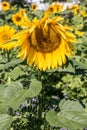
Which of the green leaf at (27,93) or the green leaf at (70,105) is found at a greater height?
the green leaf at (27,93)

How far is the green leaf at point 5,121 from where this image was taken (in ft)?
7.55

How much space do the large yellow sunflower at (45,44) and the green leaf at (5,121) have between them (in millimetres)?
364

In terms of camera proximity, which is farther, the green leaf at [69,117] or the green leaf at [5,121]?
the green leaf at [5,121]

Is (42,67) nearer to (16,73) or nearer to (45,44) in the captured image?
(45,44)

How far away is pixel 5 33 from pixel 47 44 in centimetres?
190

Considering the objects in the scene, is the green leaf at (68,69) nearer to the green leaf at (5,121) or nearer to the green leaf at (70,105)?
the green leaf at (70,105)

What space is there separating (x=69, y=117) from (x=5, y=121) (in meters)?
0.36

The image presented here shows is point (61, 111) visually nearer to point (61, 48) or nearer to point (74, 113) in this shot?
point (74, 113)

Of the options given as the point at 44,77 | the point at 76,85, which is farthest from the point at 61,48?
the point at 76,85

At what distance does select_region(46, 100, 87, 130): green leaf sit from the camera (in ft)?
7.18

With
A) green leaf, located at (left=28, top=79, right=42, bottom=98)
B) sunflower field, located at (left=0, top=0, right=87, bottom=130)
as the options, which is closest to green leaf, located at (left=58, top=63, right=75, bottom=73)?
sunflower field, located at (left=0, top=0, right=87, bottom=130)

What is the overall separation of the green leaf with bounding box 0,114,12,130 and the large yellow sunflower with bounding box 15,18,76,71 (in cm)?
36

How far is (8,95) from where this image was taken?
7.53 feet

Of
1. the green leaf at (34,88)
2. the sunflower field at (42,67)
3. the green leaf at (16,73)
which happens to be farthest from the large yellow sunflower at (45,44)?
the green leaf at (16,73)
